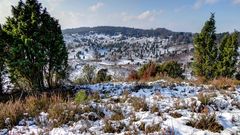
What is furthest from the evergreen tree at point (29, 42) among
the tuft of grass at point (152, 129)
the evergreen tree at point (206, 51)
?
the evergreen tree at point (206, 51)

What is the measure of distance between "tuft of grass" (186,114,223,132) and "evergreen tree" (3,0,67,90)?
61.0 ft

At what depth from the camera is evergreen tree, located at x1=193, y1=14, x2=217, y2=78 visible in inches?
1751

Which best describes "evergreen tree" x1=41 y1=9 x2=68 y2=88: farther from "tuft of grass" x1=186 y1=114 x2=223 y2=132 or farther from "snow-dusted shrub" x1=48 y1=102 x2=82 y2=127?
"tuft of grass" x1=186 y1=114 x2=223 y2=132

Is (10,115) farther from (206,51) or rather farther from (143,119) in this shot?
(206,51)

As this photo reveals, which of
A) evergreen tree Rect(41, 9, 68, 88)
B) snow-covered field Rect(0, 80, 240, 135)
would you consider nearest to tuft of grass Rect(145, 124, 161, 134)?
snow-covered field Rect(0, 80, 240, 135)

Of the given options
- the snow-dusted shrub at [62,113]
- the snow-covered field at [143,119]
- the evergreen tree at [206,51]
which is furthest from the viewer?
the evergreen tree at [206,51]

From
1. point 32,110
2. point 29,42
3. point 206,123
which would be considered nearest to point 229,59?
point 29,42

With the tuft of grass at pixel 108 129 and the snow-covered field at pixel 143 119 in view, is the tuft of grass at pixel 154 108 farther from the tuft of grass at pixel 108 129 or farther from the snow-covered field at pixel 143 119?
the tuft of grass at pixel 108 129

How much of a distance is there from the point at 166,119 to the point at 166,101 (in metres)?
1.86

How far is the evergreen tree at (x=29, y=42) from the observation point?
23625mm

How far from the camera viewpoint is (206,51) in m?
45.4

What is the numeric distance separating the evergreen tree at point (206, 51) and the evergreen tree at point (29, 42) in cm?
2671

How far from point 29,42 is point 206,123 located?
780 inches

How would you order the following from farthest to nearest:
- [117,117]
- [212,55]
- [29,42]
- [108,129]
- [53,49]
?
1. [212,55]
2. [53,49]
3. [29,42]
4. [117,117]
5. [108,129]
